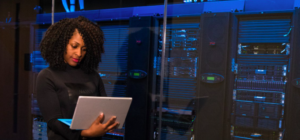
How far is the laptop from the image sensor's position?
3.98ft

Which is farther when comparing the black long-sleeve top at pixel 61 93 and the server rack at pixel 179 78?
the server rack at pixel 179 78

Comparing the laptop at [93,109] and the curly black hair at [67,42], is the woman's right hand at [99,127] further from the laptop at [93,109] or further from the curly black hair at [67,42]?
the curly black hair at [67,42]

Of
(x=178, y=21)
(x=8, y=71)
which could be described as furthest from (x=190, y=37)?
(x=8, y=71)

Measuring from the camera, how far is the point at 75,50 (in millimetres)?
1563

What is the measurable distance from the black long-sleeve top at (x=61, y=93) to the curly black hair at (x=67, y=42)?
63 millimetres

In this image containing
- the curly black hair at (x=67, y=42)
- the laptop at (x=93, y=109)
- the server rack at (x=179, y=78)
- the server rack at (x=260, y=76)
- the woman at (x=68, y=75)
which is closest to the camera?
the laptop at (x=93, y=109)

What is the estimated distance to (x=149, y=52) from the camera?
9.27 feet

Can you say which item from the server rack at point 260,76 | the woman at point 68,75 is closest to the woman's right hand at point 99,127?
the woman at point 68,75

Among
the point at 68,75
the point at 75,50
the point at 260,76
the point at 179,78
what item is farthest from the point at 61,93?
the point at 260,76

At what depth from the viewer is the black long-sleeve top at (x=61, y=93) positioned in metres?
1.34

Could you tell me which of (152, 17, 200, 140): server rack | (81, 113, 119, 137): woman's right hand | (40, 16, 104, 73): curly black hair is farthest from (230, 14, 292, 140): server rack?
(81, 113, 119, 137): woman's right hand

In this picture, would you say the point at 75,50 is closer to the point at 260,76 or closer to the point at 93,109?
the point at 93,109

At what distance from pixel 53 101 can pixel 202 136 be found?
1784mm

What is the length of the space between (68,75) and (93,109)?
389mm
